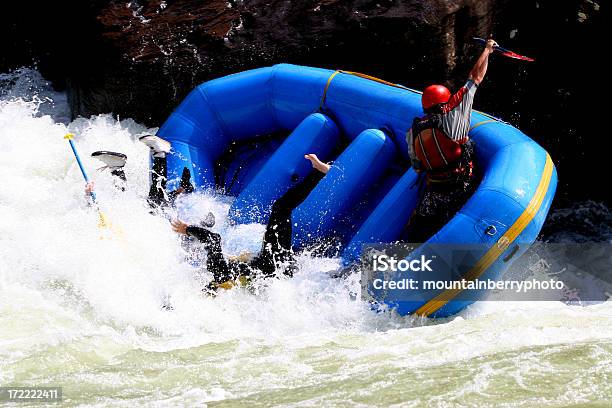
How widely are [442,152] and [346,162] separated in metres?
0.83

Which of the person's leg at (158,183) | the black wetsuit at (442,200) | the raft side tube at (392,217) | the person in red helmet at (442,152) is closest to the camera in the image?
the person in red helmet at (442,152)

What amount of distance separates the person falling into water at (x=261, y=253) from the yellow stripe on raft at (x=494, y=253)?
37.5 inches

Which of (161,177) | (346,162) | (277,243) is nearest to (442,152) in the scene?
(346,162)

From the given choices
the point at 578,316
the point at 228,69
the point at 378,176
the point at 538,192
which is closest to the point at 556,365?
the point at 578,316

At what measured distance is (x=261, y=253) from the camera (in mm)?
5391

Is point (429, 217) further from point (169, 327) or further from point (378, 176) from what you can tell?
point (169, 327)

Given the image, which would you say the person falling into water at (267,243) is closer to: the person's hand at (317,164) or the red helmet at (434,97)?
the person's hand at (317,164)

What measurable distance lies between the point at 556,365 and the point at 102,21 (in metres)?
5.10

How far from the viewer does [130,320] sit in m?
5.15

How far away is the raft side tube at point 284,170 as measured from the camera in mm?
6016

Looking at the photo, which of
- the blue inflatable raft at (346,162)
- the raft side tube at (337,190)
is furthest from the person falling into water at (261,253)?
A: the blue inflatable raft at (346,162)

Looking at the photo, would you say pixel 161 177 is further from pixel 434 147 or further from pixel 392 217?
pixel 434 147

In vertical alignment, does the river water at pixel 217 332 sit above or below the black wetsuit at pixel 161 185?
below

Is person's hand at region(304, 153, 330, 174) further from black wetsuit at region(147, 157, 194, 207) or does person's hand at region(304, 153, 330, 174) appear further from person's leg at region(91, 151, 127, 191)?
person's leg at region(91, 151, 127, 191)
